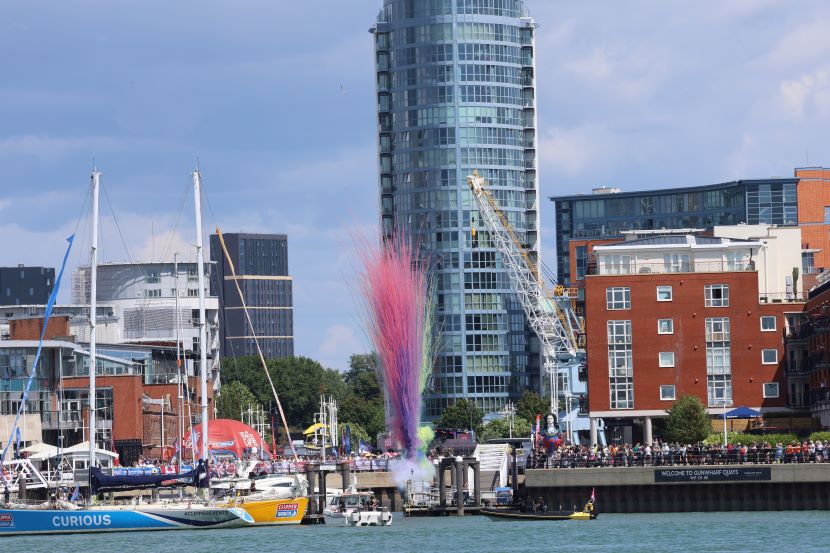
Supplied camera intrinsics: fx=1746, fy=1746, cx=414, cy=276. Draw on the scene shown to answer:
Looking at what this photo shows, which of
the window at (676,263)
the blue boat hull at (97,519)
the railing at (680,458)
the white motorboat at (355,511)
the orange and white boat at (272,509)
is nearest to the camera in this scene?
the blue boat hull at (97,519)

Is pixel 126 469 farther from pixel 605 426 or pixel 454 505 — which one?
pixel 605 426

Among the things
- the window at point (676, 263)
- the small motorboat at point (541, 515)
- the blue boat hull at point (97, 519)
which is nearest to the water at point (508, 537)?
the small motorboat at point (541, 515)

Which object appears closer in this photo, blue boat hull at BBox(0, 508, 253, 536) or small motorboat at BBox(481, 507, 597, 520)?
blue boat hull at BBox(0, 508, 253, 536)

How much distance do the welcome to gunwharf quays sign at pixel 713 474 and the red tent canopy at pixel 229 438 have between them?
162 ft

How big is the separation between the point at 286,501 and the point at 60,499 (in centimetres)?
1563

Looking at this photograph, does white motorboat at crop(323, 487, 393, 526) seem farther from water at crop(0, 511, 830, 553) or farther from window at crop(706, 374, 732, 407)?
window at crop(706, 374, 732, 407)

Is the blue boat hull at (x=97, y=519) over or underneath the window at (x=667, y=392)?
underneath

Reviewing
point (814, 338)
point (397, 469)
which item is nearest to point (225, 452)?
point (397, 469)

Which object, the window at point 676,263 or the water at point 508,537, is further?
the window at point 676,263

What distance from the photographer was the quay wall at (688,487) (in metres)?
120

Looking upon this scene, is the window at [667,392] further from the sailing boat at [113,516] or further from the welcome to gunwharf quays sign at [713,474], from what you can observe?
the sailing boat at [113,516]

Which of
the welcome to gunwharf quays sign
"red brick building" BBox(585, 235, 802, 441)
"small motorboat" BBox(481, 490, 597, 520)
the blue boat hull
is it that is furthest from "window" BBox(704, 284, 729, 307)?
the blue boat hull

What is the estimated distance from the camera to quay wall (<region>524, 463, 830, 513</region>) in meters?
120

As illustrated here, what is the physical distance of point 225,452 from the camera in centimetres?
16450
